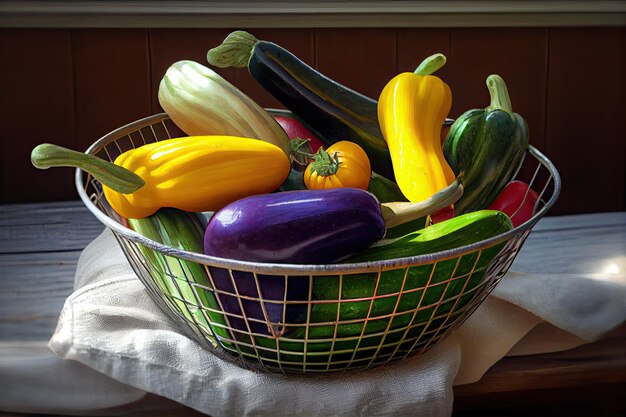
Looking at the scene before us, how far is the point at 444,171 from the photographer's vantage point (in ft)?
1.92

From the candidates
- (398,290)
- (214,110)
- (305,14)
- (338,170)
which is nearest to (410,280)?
(398,290)

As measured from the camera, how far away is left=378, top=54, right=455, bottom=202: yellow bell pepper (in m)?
0.57

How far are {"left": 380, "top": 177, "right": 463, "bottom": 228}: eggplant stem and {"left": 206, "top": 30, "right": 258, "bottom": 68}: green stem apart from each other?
0.23m

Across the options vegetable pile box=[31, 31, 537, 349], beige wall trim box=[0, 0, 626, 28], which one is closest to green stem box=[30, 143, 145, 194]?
vegetable pile box=[31, 31, 537, 349]

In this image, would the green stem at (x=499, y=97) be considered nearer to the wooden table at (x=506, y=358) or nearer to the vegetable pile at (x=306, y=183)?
the vegetable pile at (x=306, y=183)

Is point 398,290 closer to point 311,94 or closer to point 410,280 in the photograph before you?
point 410,280

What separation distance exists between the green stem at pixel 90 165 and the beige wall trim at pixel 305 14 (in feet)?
1.79

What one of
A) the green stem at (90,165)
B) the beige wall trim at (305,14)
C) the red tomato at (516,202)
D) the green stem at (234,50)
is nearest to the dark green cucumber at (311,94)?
the green stem at (234,50)

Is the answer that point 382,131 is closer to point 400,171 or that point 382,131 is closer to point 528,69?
point 400,171

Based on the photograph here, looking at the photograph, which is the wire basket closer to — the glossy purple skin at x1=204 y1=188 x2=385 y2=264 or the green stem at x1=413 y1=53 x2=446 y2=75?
the glossy purple skin at x1=204 y1=188 x2=385 y2=264

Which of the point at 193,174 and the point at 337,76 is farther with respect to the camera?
the point at 337,76

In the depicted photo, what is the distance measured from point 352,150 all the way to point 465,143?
100mm

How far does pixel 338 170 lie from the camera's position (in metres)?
0.55

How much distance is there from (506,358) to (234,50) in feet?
1.06
